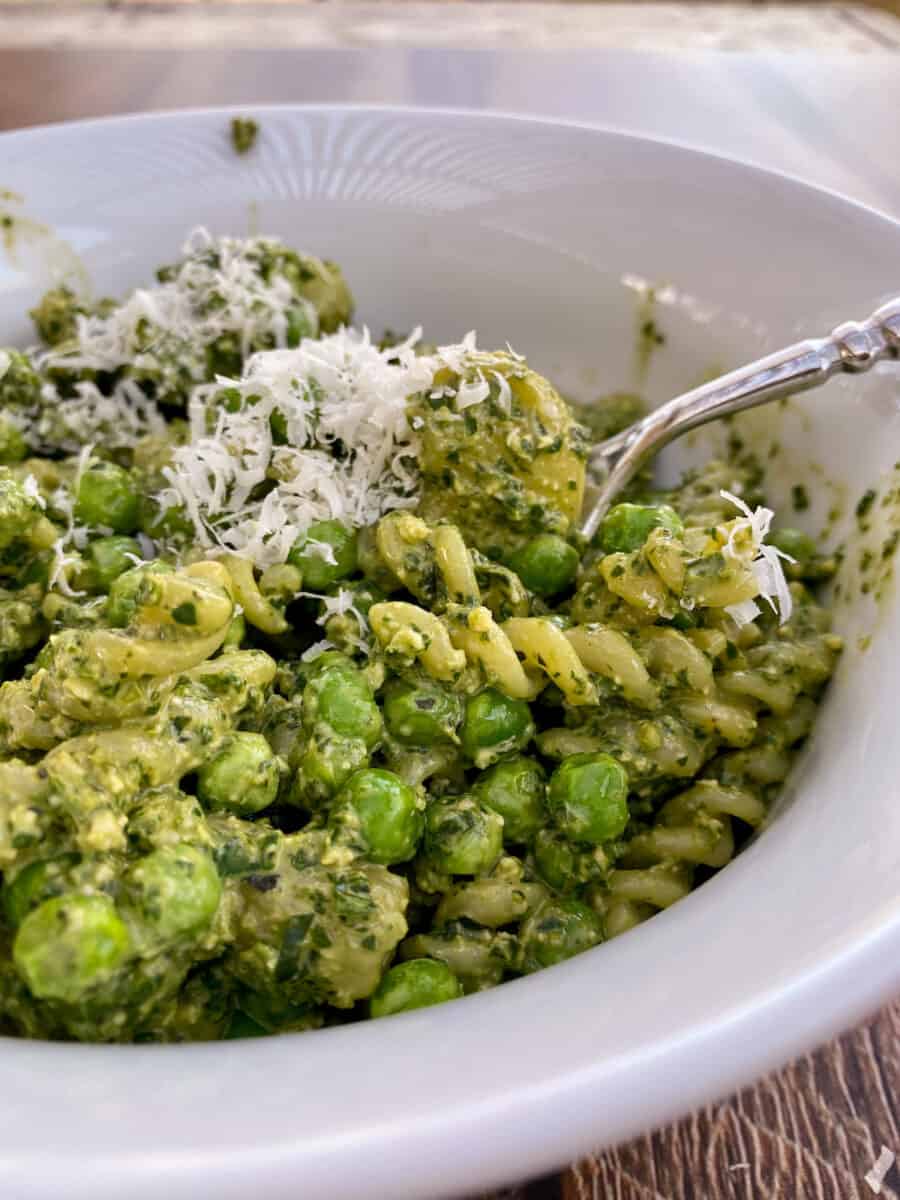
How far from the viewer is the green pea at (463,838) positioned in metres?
2.08

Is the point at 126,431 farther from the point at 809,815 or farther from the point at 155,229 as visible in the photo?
the point at 809,815

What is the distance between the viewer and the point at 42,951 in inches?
63.1

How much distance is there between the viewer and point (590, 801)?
2.13 m

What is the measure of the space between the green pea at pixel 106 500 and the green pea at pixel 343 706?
2.93 feet

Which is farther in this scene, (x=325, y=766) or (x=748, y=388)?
(x=748, y=388)

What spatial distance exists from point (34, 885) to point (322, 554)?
1008mm

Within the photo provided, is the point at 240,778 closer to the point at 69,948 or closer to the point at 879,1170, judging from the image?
the point at 69,948

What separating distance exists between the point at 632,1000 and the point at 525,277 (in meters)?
2.59

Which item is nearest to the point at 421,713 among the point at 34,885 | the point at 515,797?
the point at 515,797

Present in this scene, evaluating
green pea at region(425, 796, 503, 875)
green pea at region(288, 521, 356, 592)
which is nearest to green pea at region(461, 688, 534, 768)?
green pea at region(425, 796, 503, 875)

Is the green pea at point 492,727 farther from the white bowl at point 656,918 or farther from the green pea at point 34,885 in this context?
the green pea at point 34,885

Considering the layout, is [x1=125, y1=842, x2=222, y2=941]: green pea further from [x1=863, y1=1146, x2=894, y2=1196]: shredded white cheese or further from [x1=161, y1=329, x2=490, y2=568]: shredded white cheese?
[x1=863, y1=1146, x2=894, y2=1196]: shredded white cheese

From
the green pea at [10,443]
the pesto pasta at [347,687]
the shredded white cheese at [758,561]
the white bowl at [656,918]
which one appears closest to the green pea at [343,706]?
the pesto pasta at [347,687]

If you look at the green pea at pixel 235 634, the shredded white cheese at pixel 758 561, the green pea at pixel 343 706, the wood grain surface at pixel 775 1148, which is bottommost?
the wood grain surface at pixel 775 1148
